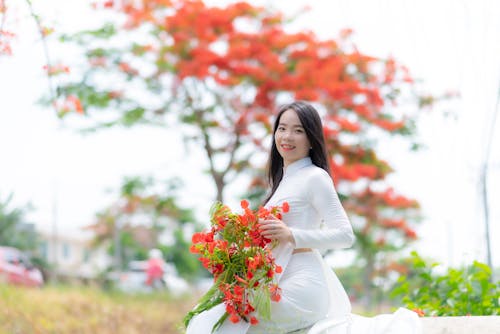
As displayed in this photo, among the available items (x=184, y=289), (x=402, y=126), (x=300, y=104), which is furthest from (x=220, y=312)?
(x=184, y=289)

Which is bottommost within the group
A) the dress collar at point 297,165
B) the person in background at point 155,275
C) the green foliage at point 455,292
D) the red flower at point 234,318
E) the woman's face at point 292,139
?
the person in background at point 155,275

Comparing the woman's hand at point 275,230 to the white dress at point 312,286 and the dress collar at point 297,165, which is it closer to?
the white dress at point 312,286

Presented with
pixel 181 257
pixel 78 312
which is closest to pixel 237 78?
pixel 78 312

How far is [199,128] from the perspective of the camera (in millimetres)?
11102

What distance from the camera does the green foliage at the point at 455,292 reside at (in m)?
4.24

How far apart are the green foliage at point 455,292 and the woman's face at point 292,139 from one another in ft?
4.47

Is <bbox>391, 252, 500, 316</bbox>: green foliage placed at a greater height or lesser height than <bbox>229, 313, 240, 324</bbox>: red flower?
lesser

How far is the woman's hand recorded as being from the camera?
2.74 metres

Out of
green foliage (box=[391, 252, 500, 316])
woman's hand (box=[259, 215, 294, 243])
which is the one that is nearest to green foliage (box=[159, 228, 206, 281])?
green foliage (box=[391, 252, 500, 316])

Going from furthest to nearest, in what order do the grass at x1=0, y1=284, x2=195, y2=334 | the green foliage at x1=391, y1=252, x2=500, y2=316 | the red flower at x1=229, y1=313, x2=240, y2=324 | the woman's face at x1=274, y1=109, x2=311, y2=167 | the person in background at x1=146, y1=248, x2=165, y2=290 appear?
the person in background at x1=146, y1=248, x2=165, y2=290 → the grass at x1=0, y1=284, x2=195, y2=334 → the green foliage at x1=391, y1=252, x2=500, y2=316 → the woman's face at x1=274, y1=109, x2=311, y2=167 → the red flower at x1=229, y1=313, x2=240, y2=324

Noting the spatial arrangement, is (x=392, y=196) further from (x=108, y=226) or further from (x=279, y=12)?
(x=108, y=226)

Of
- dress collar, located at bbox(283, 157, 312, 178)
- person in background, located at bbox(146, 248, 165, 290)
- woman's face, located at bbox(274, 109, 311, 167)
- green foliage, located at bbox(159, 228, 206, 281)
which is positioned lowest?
green foliage, located at bbox(159, 228, 206, 281)

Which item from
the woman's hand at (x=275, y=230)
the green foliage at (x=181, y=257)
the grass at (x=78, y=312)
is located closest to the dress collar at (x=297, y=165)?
the woman's hand at (x=275, y=230)

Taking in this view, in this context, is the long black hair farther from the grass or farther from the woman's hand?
the grass
